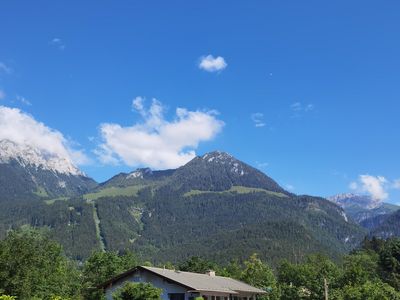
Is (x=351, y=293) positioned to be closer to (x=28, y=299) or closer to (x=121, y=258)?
(x=28, y=299)

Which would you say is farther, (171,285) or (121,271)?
(121,271)

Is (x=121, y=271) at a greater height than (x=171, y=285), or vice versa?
(x=121, y=271)

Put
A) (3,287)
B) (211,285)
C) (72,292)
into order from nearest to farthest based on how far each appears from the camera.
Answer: (3,287)
(211,285)
(72,292)

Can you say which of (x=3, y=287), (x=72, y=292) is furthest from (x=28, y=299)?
(x=72, y=292)

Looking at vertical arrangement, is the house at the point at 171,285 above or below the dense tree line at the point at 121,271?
below

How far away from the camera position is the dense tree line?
55656 millimetres

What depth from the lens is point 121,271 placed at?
92250mm

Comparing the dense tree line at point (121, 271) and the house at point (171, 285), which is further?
the dense tree line at point (121, 271)

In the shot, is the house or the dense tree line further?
the dense tree line

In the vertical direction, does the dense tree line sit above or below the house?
above

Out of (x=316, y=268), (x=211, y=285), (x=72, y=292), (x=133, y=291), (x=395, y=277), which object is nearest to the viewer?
(x=133, y=291)

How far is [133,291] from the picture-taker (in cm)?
4631

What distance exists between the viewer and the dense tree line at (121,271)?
55.7 m

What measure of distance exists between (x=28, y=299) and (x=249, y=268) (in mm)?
61619
